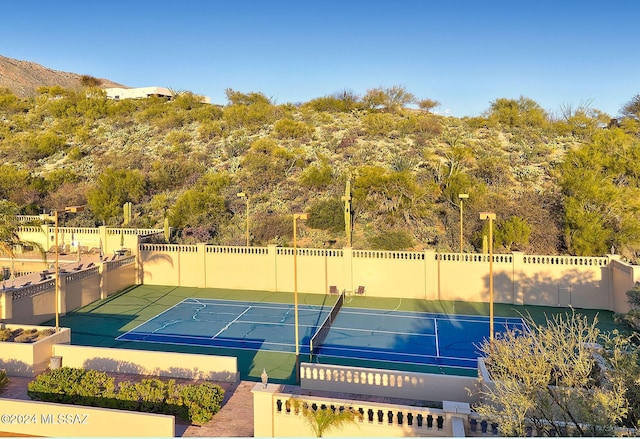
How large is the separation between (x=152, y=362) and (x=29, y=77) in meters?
101

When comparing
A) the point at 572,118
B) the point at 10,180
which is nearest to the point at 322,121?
the point at 572,118

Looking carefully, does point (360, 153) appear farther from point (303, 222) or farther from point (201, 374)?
point (201, 374)

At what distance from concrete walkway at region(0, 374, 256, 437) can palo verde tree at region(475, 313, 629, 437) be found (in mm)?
5049

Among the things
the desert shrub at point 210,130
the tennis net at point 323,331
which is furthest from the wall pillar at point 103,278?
the desert shrub at point 210,130

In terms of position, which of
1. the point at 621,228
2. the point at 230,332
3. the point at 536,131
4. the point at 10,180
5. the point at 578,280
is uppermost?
the point at 536,131

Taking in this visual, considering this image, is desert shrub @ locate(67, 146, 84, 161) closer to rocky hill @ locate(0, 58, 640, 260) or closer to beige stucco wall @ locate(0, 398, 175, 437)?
rocky hill @ locate(0, 58, 640, 260)

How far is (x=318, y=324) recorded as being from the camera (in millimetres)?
18938

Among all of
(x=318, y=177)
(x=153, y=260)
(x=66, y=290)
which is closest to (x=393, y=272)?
(x=153, y=260)

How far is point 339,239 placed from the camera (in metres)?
31.0

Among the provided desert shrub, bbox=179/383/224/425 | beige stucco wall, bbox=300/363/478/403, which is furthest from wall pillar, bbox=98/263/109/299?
beige stucco wall, bbox=300/363/478/403

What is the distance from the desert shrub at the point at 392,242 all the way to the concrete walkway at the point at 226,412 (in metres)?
16.3

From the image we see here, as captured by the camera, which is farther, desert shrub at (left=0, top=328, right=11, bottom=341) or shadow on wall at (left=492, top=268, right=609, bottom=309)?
shadow on wall at (left=492, top=268, right=609, bottom=309)

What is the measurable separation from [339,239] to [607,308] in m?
15.5

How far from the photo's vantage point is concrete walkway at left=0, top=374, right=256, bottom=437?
9.98m
